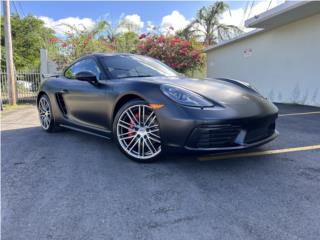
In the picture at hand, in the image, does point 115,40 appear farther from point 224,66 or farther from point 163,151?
point 163,151

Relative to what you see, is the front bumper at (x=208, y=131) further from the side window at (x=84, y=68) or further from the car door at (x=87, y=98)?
the side window at (x=84, y=68)

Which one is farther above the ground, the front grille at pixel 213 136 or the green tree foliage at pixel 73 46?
the green tree foliage at pixel 73 46

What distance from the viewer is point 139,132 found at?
2.87m

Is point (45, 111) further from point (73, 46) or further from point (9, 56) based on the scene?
point (73, 46)

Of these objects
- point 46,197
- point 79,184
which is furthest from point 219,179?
point 46,197

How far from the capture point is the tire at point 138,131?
2762 millimetres

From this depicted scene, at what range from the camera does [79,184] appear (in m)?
2.38

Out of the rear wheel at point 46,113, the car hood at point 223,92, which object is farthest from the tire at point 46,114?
the car hood at point 223,92

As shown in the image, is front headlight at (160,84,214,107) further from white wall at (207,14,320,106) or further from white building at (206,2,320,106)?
white wall at (207,14,320,106)

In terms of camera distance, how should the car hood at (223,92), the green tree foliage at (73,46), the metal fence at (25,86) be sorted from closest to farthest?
the car hood at (223,92)
the metal fence at (25,86)
the green tree foliage at (73,46)

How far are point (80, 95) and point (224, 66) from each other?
31.0 feet

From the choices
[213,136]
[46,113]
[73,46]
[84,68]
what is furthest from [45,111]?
[73,46]

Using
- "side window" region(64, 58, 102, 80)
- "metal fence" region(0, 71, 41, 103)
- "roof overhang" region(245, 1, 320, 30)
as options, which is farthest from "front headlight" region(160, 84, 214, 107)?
"metal fence" region(0, 71, 41, 103)

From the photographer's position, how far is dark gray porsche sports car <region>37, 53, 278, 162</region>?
2463 mm
